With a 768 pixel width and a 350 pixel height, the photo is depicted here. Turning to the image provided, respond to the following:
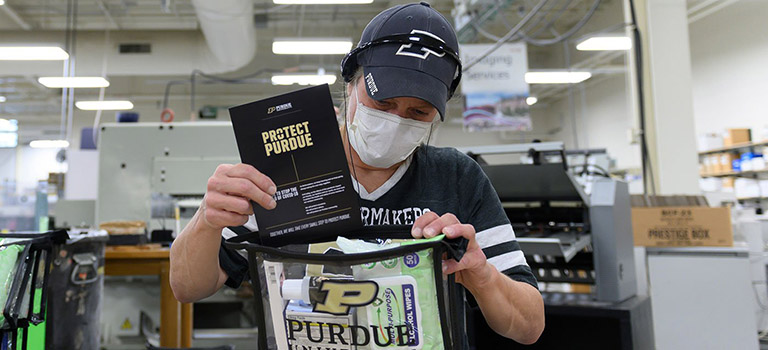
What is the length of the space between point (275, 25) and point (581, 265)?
8448mm

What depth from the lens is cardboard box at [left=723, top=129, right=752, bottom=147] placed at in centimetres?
701

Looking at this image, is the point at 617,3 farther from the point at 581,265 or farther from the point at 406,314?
the point at 406,314

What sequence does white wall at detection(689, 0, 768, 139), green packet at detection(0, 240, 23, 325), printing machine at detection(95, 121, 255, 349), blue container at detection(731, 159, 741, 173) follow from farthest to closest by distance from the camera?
white wall at detection(689, 0, 768, 139) < blue container at detection(731, 159, 741, 173) < printing machine at detection(95, 121, 255, 349) < green packet at detection(0, 240, 23, 325)

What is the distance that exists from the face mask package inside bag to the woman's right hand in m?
0.08

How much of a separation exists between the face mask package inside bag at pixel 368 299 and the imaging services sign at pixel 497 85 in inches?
188

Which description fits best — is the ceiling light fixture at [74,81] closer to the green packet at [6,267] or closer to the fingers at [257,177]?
the green packet at [6,267]

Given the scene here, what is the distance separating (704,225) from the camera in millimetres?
2686

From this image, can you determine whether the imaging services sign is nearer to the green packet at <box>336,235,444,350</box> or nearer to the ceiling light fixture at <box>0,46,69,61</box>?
the green packet at <box>336,235,444,350</box>

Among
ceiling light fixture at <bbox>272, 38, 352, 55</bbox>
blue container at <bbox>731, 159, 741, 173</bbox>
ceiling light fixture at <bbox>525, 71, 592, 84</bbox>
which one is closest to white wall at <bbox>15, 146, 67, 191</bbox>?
Result: ceiling light fixture at <bbox>272, 38, 352, 55</bbox>

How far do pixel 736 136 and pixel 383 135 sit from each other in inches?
314

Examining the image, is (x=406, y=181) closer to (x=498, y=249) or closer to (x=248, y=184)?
(x=498, y=249)

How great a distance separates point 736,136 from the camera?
7.14 meters

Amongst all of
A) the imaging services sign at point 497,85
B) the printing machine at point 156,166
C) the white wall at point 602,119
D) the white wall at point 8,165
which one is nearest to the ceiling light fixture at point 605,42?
the imaging services sign at point 497,85

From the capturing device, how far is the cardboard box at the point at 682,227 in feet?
8.77
